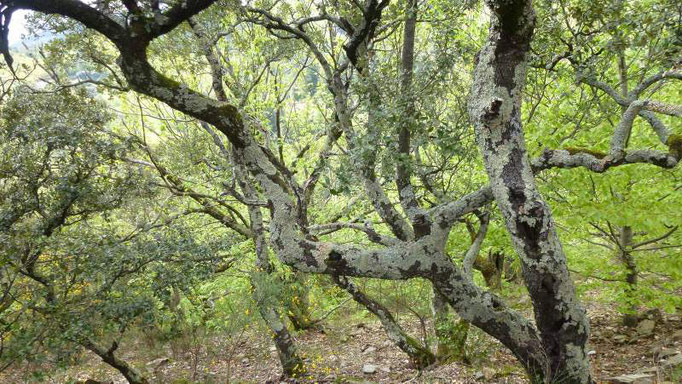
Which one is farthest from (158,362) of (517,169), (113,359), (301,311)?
(517,169)

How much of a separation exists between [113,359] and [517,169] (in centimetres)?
887

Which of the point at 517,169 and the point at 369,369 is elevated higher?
the point at 517,169

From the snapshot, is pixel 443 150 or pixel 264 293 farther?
pixel 264 293

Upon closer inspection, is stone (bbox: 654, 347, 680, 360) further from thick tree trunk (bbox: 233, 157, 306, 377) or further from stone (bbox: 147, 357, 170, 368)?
stone (bbox: 147, 357, 170, 368)

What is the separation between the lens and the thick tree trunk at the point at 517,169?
13.6 feet

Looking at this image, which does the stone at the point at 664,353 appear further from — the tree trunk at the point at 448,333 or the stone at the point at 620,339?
the tree trunk at the point at 448,333

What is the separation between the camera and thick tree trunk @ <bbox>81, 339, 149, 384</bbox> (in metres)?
8.16

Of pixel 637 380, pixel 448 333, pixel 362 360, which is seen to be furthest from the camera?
pixel 362 360

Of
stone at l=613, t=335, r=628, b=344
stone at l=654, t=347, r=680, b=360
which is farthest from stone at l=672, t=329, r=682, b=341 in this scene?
stone at l=654, t=347, r=680, b=360

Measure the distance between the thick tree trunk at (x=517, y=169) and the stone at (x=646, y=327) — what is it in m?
7.33

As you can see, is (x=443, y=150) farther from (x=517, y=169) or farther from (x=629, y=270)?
(x=629, y=270)

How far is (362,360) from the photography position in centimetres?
1127

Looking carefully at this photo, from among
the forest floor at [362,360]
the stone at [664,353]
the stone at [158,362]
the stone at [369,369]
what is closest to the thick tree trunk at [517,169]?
the forest floor at [362,360]

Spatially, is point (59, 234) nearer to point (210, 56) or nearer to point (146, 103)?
point (210, 56)
